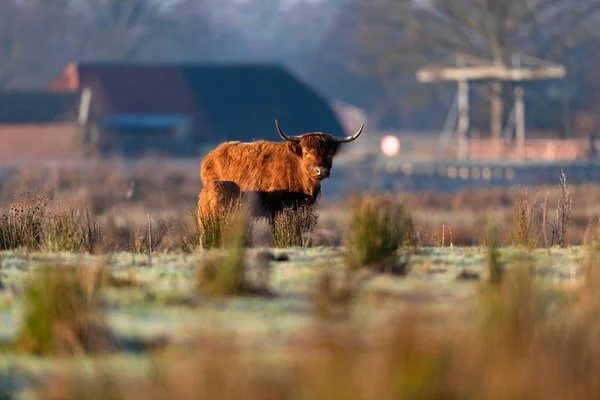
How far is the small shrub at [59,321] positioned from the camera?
786 cm

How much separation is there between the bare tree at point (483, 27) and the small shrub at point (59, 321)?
73543mm

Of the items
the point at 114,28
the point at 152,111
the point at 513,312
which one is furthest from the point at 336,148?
the point at 114,28

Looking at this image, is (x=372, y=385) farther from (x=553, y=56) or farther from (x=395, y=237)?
(x=553, y=56)

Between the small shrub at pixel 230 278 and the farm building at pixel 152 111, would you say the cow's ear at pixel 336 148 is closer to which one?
the small shrub at pixel 230 278

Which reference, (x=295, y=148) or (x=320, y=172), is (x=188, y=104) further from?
(x=320, y=172)

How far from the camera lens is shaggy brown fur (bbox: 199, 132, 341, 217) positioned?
16.3 metres

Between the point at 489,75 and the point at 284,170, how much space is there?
63518mm

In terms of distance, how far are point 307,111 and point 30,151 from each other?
1577 cm

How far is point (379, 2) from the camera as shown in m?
95.6

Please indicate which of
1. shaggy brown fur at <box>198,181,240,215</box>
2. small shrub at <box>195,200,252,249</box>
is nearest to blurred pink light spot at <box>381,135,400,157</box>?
shaggy brown fur at <box>198,181,240,215</box>

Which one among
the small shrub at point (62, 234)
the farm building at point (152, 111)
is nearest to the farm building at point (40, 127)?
the farm building at point (152, 111)

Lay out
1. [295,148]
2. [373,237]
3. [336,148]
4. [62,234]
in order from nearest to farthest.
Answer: [373,237]
[62,234]
[295,148]
[336,148]

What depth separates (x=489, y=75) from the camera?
259 ft

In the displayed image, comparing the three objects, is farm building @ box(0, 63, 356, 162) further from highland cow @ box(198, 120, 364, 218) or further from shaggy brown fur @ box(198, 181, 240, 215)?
shaggy brown fur @ box(198, 181, 240, 215)
